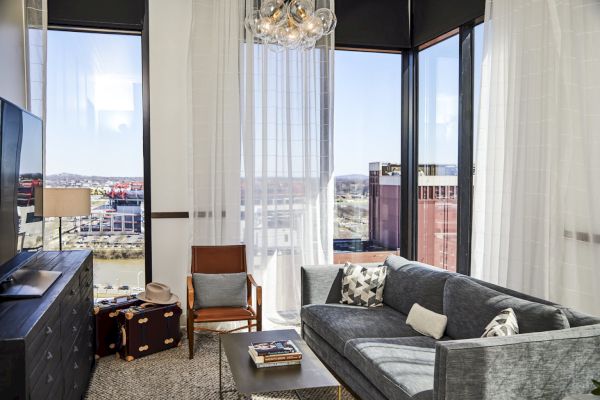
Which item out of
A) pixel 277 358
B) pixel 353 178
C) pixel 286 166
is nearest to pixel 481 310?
pixel 277 358

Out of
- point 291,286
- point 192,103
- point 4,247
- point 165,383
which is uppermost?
point 192,103

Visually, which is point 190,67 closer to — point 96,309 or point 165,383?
point 96,309

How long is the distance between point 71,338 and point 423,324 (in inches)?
83.6

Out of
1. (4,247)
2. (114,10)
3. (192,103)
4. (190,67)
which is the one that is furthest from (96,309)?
(114,10)

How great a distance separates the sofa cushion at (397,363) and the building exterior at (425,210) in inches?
64.6

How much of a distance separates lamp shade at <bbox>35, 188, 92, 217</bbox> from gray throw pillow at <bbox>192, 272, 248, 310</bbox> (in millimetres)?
1068

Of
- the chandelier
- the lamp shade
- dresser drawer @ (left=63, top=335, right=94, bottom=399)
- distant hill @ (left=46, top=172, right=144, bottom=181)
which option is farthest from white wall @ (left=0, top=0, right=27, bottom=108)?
the chandelier

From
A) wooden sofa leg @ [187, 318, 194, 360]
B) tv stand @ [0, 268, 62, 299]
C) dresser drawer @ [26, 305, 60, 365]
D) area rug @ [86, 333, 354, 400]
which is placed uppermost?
tv stand @ [0, 268, 62, 299]

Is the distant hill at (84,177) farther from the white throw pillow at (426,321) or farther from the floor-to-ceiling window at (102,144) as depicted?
the white throw pillow at (426,321)

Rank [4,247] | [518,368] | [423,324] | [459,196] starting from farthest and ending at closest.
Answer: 1. [459,196]
2. [423,324]
3. [4,247]
4. [518,368]

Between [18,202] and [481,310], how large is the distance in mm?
2597

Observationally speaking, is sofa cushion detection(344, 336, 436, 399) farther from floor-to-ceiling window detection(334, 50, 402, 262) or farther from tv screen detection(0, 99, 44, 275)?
floor-to-ceiling window detection(334, 50, 402, 262)

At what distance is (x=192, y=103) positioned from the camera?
15.2ft

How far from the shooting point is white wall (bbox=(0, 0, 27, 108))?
3854mm
